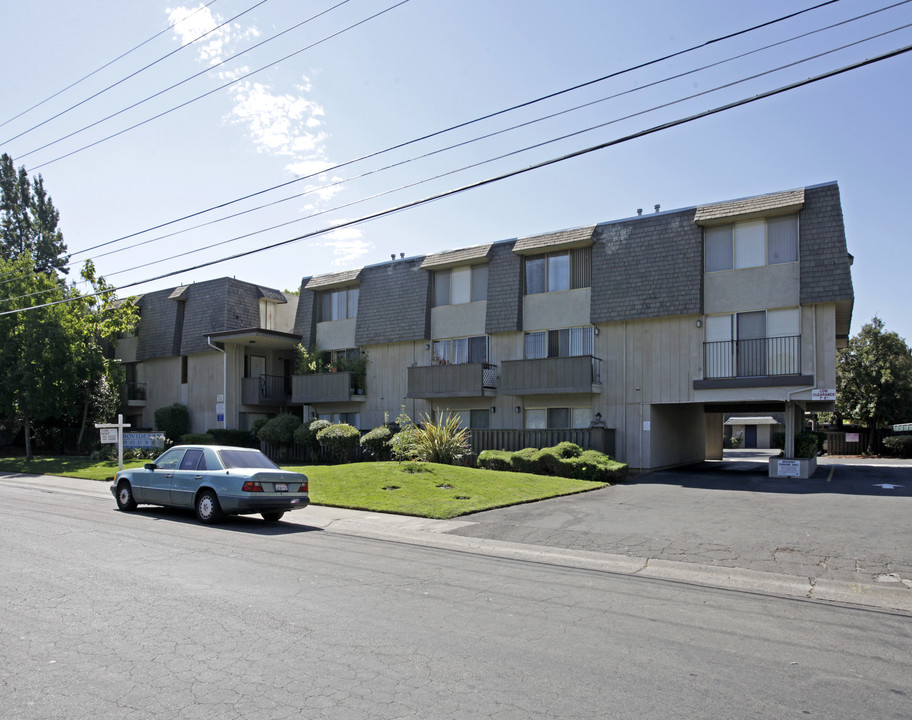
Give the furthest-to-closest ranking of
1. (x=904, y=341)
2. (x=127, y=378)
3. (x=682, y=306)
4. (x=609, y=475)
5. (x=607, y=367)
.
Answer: (x=904, y=341) → (x=127, y=378) → (x=607, y=367) → (x=682, y=306) → (x=609, y=475)

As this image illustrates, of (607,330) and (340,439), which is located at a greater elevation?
(607,330)

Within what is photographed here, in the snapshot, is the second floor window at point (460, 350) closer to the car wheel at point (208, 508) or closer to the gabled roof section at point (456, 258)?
the gabled roof section at point (456, 258)

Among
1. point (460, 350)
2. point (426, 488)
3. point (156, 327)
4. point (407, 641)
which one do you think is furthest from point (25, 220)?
point (407, 641)

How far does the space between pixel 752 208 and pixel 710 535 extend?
13618 mm

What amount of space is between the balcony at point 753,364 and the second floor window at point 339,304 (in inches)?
618

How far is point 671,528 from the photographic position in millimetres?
12984

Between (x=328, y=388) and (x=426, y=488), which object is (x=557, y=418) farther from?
(x=328, y=388)

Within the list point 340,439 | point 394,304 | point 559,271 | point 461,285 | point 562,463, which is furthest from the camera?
point 394,304

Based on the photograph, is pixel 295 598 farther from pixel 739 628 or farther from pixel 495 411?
pixel 495 411

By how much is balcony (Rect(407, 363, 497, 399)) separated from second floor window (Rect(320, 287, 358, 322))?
5.38m

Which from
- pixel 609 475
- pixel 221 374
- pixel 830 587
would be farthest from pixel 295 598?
pixel 221 374

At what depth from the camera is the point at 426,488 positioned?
55.7 feet

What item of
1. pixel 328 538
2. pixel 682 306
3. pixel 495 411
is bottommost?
pixel 328 538

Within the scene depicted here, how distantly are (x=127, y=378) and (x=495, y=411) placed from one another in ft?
74.1
